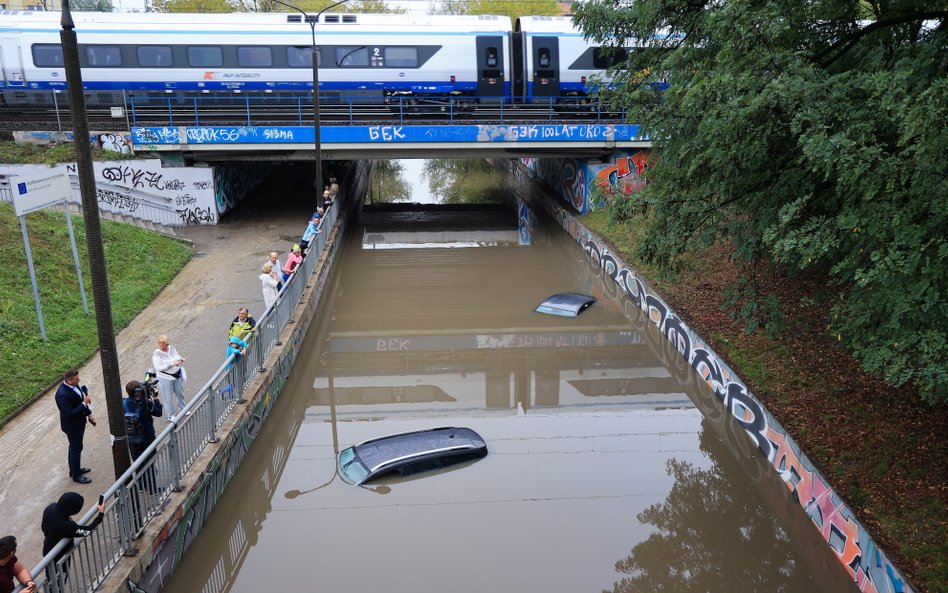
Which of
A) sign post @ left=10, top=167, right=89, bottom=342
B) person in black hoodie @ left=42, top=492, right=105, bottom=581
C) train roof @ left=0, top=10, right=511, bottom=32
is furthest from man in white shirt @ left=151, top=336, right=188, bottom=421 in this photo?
train roof @ left=0, top=10, right=511, bottom=32

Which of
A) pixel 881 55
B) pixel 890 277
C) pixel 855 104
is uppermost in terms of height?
pixel 881 55

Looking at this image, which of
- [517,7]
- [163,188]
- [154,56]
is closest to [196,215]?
[163,188]

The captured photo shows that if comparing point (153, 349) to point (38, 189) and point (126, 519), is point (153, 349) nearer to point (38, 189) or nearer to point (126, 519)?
point (38, 189)

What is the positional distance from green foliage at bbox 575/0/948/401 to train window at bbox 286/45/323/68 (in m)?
16.0

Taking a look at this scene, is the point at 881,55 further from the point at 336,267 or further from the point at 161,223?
the point at 161,223

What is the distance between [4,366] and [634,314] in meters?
14.4

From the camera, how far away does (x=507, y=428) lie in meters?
13.4

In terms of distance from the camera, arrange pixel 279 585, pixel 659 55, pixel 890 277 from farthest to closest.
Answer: pixel 659 55, pixel 279 585, pixel 890 277

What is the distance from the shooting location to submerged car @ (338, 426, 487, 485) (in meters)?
11.3

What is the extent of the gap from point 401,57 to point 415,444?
1940cm

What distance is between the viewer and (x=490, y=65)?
27797 mm

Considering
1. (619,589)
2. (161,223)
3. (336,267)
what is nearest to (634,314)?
(336,267)

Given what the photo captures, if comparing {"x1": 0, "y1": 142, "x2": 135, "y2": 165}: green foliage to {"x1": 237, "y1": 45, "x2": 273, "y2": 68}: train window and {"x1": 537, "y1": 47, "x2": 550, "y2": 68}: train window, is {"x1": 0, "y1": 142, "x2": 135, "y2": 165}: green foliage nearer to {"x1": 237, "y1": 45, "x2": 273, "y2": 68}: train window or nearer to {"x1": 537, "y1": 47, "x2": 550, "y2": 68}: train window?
{"x1": 237, "y1": 45, "x2": 273, "y2": 68}: train window

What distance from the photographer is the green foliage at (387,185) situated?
38.6 m
